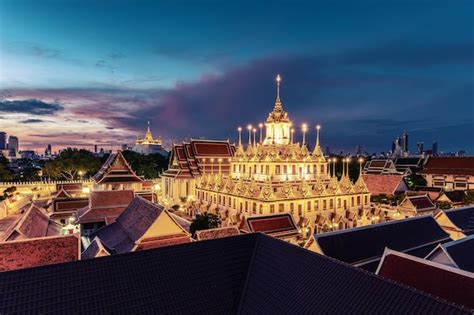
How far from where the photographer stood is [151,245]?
17641 mm

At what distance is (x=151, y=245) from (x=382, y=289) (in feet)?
45.4

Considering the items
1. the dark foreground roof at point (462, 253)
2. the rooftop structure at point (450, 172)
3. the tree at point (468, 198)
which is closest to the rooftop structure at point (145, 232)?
the dark foreground roof at point (462, 253)

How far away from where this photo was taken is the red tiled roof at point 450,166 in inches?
2169

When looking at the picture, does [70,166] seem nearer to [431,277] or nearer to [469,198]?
[431,277]

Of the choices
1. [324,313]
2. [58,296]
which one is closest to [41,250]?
[58,296]

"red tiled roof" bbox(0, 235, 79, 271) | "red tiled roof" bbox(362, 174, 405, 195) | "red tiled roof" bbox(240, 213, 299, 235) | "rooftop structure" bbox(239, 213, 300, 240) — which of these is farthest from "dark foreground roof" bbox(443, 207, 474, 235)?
"red tiled roof" bbox(0, 235, 79, 271)

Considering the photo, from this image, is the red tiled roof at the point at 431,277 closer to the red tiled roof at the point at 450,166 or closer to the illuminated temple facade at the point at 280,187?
the illuminated temple facade at the point at 280,187

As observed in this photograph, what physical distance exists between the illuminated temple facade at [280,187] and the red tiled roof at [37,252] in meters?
19.4

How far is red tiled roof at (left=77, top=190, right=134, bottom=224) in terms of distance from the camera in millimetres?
24781

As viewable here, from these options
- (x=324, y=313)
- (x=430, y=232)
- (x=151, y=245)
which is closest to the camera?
(x=324, y=313)

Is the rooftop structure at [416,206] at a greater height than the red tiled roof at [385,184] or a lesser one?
lesser

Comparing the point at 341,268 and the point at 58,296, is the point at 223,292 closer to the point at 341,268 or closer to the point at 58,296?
the point at 341,268

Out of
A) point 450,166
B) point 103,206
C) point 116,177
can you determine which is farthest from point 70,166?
point 450,166

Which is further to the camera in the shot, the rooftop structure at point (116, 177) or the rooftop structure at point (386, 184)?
the rooftop structure at point (386, 184)
